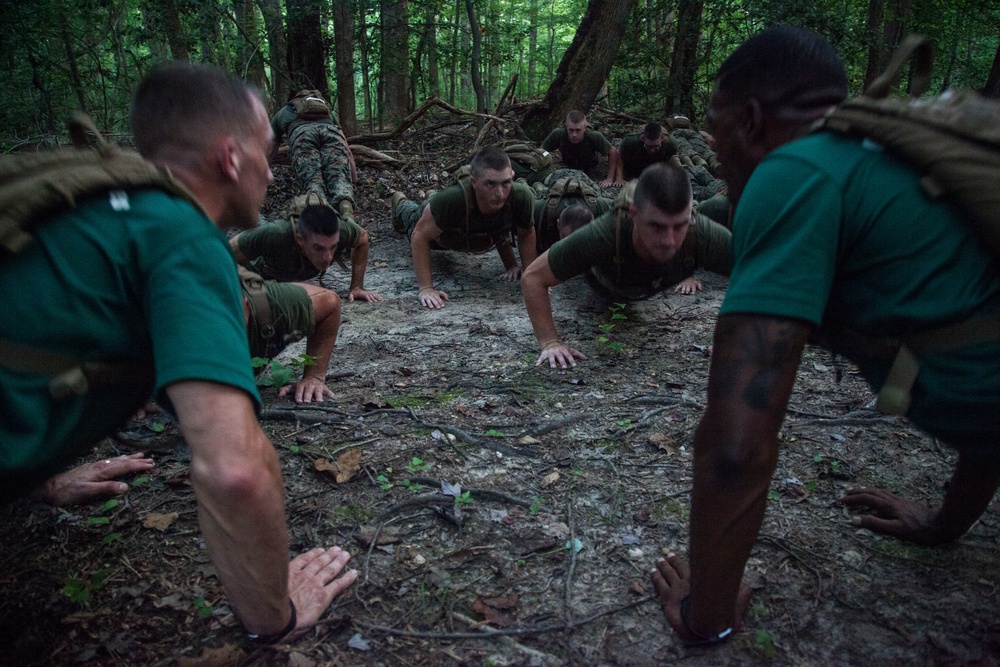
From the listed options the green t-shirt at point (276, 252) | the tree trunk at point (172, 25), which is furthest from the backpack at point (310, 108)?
the green t-shirt at point (276, 252)

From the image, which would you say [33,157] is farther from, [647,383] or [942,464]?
[942,464]

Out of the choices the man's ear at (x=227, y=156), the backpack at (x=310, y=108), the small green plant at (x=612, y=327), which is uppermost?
the man's ear at (x=227, y=156)

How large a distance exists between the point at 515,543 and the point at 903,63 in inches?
85.0

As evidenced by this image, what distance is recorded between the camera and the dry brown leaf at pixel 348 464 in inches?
124

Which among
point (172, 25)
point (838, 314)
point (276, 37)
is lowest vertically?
point (838, 314)

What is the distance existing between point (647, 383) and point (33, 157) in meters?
3.57

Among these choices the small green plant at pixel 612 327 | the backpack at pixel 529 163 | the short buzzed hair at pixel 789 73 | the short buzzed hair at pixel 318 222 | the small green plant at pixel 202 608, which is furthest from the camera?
the backpack at pixel 529 163

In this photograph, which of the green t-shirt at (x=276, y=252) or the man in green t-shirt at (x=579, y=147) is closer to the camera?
the green t-shirt at (x=276, y=252)

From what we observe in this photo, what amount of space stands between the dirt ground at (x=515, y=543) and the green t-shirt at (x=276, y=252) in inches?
75.5

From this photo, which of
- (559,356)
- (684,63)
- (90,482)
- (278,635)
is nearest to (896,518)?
(559,356)

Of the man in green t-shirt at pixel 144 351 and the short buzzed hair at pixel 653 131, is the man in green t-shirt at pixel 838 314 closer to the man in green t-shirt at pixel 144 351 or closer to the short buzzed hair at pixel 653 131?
the man in green t-shirt at pixel 144 351

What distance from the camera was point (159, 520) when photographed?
2.85m

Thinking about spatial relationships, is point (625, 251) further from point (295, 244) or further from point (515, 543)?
point (295, 244)

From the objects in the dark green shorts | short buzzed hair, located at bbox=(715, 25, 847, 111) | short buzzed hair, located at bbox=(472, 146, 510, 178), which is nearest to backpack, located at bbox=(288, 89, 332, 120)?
short buzzed hair, located at bbox=(472, 146, 510, 178)
